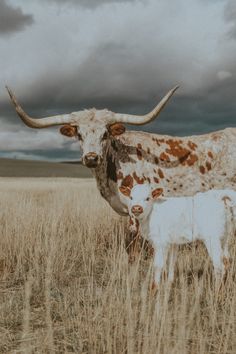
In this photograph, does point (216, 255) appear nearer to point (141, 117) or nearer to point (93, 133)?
point (93, 133)

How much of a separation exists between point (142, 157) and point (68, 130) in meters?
1.17

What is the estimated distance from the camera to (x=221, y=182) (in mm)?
6551

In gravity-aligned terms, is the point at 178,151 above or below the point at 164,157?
above

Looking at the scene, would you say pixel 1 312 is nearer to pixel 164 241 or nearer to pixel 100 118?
pixel 164 241

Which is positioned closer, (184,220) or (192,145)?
(184,220)

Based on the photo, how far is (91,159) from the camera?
5.68 m

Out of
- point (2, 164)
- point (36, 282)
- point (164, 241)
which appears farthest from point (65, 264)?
point (2, 164)

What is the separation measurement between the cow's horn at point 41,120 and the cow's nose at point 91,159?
94 centimetres

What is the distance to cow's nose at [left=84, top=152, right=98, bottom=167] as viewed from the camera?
568cm

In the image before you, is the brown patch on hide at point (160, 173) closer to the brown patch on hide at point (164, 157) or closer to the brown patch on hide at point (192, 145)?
the brown patch on hide at point (164, 157)

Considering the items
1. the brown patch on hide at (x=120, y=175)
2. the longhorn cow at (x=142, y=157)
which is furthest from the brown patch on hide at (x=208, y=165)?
the brown patch on hide at (x=120, y=175)

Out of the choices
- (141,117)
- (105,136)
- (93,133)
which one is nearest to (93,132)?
(93,133)

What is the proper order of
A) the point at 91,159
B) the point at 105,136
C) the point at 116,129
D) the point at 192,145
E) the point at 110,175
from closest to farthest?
the point at 91,159, the point at 105,136, the point at 116,129, the point at 110,175, the point at 192,145

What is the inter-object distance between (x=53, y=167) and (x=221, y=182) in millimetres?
82632
